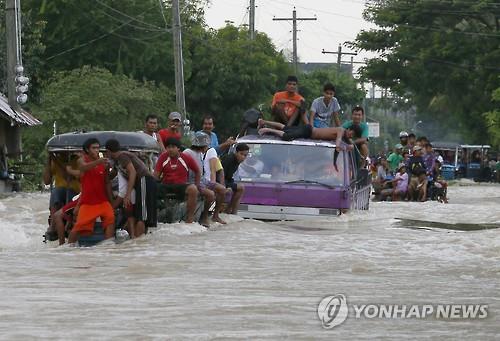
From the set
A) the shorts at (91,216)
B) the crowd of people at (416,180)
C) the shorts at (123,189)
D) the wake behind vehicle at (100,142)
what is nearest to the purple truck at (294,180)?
the wake behind vehicle at (100,142)

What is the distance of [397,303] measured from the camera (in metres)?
11.6

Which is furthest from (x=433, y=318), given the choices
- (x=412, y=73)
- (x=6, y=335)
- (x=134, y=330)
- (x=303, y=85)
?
(x=303, y=85)

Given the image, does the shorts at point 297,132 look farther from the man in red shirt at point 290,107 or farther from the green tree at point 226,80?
the green tree at point 226,80

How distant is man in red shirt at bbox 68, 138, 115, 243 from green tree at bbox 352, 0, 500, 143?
45796mm

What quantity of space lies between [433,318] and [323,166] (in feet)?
34.6

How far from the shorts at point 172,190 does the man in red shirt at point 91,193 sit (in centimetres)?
181

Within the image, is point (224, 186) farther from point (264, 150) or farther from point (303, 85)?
point (303, 85)

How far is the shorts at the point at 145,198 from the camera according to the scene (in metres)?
17.0

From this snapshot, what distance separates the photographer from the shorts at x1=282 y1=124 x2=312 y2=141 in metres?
21.4

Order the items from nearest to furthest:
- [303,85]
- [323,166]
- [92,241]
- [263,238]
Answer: [92,241], [263,238], [323,166], [303,85]

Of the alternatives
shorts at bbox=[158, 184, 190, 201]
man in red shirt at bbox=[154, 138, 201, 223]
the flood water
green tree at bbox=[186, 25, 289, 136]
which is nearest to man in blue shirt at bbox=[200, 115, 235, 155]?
the flood water

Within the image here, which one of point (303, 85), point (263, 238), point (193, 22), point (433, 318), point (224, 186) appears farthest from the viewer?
point (303, 85)

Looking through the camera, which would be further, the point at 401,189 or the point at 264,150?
the point at 401,189

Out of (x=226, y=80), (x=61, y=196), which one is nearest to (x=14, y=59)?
(x=61, y=196)
